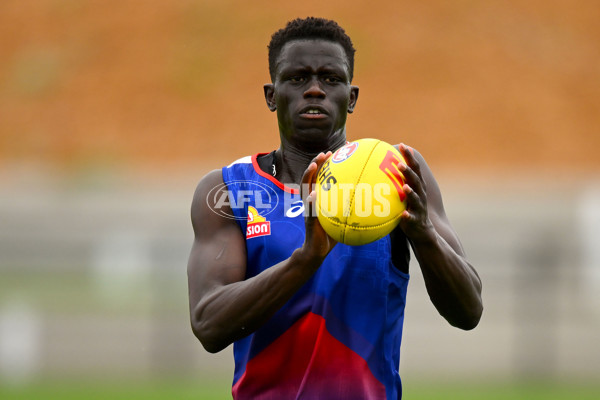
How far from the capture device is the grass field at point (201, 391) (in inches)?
388

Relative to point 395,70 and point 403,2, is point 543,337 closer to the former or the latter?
point 395,70

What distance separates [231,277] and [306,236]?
0.59 metres

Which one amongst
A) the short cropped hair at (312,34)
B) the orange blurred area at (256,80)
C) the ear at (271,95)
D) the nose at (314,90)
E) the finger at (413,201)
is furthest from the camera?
the orange blurred area at (256,80)

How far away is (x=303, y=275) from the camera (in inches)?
126

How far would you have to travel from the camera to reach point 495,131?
33.5 m

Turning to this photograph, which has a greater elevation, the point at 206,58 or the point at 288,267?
the point at 206,58

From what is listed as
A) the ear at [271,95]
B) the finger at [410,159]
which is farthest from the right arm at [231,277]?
the ear at [271,95]

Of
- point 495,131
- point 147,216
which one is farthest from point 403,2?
point 147,216

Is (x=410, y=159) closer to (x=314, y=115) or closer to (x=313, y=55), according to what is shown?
(x=314, y=115)

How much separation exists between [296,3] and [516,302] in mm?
29431

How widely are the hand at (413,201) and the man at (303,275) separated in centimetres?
8

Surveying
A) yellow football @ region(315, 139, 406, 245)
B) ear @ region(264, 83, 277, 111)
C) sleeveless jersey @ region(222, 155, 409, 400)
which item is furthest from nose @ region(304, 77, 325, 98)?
yellow football @ region(315, 139, 406, 245)

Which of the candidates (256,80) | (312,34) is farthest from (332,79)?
(256,80)

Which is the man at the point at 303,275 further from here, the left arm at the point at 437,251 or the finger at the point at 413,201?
the finger at the point at 413,201
